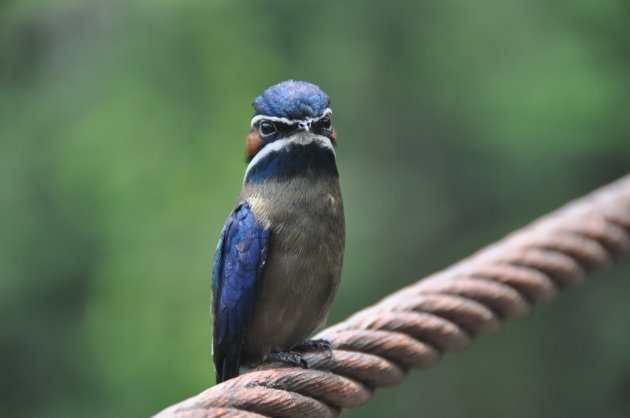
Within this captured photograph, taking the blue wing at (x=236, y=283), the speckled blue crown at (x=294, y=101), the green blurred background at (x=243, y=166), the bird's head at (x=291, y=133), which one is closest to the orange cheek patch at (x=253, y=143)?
the bird's head at (x=291, y=133)

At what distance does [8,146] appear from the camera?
623 cm

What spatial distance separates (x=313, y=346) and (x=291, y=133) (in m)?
0.87

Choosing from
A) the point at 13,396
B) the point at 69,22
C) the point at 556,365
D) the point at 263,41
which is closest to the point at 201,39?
the point at 263,41

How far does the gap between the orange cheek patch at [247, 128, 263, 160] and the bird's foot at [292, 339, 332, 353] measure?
33.5 inches

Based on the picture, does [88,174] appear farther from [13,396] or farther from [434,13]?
[434,13]

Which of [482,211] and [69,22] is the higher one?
[69,22]

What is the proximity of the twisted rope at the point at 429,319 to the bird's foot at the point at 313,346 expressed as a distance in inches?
1.1

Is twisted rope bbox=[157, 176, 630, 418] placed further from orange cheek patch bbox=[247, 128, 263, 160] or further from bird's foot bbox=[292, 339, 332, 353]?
orange cheek patch bbox=[247, 128, 263, 160]

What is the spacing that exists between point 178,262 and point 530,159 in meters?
2.73

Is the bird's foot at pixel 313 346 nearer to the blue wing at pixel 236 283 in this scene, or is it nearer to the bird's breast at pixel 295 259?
the bird's breast at pixel 295 259

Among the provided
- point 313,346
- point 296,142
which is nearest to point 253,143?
point 296,142

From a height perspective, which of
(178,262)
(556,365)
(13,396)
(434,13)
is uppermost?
(434,13)

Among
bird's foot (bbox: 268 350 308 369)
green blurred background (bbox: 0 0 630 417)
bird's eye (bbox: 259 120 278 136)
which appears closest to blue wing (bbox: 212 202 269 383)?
bird's foot (bbox: 268 350 308 369)

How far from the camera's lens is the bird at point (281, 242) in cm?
335
